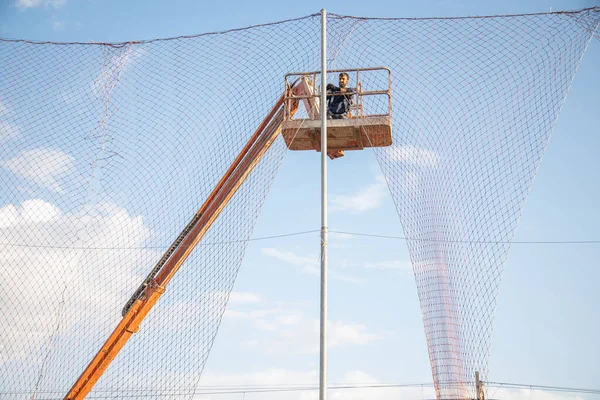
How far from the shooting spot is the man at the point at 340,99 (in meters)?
12.3

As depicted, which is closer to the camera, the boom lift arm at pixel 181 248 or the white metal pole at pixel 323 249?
the white metal pole at pixel 323 249

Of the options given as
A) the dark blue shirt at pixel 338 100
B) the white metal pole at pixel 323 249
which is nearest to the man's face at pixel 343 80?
the dark blue shirt at pixel 338 100

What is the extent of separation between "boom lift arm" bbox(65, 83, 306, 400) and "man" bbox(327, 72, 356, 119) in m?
0.59

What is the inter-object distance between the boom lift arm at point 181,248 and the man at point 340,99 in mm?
595

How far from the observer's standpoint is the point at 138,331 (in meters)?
12.8

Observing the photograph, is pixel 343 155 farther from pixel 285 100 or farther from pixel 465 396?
pixel 465 396

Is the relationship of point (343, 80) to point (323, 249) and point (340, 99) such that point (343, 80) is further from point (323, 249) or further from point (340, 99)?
point (323, 249)

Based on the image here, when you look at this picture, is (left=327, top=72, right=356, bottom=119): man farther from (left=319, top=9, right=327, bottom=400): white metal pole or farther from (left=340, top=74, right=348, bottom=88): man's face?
A: (left=319, top=9, right=327, bottom=400): white metal pole

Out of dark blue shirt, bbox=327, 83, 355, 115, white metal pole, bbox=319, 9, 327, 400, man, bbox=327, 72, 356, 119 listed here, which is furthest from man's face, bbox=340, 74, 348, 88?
white metal pole, bbox=319, 9, 327, 400

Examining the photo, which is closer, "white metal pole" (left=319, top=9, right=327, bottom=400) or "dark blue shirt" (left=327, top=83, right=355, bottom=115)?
"white metal pole" (left=319, top=9, right=327, bottom=400)

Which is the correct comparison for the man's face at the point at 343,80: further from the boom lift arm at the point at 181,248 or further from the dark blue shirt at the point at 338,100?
the boom lift arm at the point at 181,248

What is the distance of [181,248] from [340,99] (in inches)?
160

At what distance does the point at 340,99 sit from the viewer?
1245 centimetres

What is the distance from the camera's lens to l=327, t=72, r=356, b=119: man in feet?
40.2
